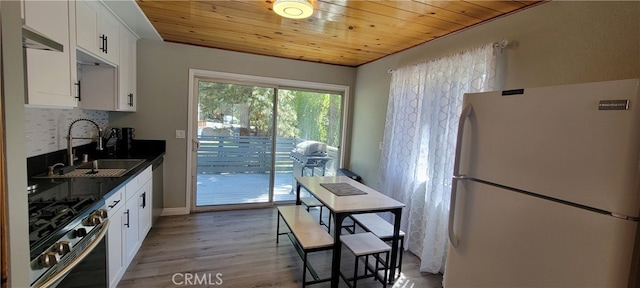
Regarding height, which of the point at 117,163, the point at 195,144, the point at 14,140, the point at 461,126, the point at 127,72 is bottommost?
the point at 117,163

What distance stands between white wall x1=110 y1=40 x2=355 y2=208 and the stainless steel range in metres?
1.74

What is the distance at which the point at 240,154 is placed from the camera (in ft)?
13.0

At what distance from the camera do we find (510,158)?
1282mm

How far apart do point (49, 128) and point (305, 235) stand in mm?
2205

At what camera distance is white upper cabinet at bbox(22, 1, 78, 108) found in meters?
1.41

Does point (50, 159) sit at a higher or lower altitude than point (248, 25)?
lower

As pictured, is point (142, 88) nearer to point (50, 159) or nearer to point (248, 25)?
point (50, 159)

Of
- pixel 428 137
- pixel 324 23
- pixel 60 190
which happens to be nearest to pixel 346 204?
pixel 428 137

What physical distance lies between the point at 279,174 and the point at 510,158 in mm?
3377

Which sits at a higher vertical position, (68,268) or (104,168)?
(104,168)

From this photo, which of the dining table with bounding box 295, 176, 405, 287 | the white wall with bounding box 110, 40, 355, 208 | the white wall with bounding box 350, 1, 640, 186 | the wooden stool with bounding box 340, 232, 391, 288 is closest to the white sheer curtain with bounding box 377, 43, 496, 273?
the white wall with bounding box 350, 1, 640, 186

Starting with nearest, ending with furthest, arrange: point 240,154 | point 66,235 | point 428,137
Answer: point 66,235
point 428,137
point 240,154

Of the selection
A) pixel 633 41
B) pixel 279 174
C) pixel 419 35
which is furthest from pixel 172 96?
pixel 633 41

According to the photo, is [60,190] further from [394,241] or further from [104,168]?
[394,241]
